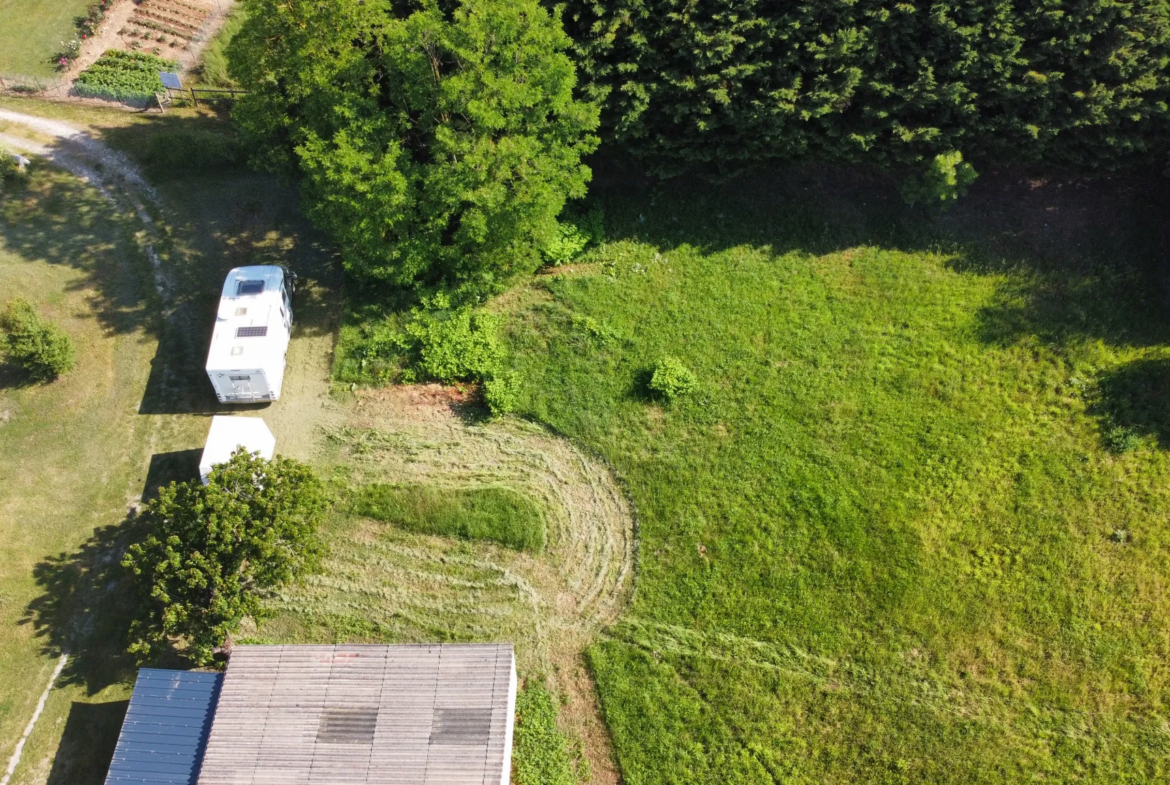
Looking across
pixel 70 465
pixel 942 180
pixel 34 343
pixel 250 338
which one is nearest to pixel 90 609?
pixel 70 465

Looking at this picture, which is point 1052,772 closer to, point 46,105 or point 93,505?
point 93,505

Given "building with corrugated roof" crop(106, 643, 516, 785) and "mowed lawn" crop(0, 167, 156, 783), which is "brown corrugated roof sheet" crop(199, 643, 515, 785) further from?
"mowed lawn" crop(0, 167, 156, 783)

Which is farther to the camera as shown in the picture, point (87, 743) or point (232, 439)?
point (232, 439)

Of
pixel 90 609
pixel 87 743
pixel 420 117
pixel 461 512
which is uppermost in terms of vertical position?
pixel 420 117

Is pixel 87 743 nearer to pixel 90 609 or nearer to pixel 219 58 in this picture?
pixel 90 609

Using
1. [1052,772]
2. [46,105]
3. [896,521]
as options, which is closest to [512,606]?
[896,521]
